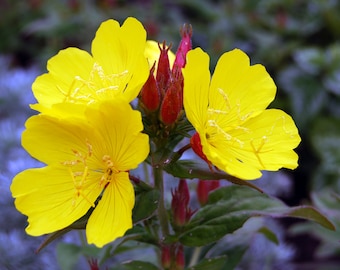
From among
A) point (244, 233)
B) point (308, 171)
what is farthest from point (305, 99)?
point (244, 233)

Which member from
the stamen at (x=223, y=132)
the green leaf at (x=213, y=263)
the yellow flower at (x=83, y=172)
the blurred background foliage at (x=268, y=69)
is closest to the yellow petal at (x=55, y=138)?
the yellow flower at (x=83, y=172)

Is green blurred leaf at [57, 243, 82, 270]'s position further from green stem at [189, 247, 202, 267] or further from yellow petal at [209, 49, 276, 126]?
yellow petal at [209, 49, 276, 126]

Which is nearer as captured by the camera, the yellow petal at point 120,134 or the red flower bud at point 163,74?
the yellow petal at point 120,134

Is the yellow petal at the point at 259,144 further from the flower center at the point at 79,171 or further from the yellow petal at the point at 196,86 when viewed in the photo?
the flower center at the point at 79,171

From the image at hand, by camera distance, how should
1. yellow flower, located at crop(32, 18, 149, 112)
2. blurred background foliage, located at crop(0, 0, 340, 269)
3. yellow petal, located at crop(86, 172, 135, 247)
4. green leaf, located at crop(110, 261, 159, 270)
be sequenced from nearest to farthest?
yellow petal, located at crop(86, 172, 135, 247) < yellow flower, located at crop(32, 18, 149, 112) < green leaf, located at crop(110, 261, 159, 270) < blurred background foliage, located at crop(0, 0, 340, 269)

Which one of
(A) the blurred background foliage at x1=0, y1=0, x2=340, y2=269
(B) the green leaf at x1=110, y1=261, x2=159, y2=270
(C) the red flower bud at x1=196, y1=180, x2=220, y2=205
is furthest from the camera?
(A) the blurred background foliage at x1=0, y1=0, x2=340, y2=269

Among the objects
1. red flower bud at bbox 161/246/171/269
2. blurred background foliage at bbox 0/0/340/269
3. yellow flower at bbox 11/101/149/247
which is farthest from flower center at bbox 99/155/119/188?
blurred background foliage at bbox 0/0/340/269
